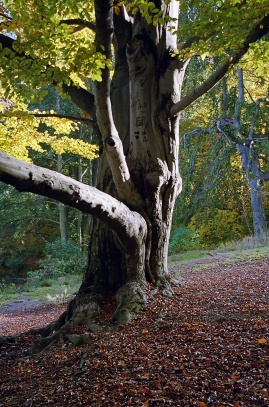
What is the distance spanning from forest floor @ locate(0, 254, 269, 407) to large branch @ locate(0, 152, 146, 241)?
0.97 m

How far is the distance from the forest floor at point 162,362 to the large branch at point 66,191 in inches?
38.0

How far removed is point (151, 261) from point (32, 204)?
45.4ft

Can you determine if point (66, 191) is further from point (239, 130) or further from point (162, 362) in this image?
point (239, 130)

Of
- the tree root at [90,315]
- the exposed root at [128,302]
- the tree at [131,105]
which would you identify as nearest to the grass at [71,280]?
the tree root at [90,315]

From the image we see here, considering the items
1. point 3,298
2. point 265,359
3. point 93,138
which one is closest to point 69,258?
point 3,298

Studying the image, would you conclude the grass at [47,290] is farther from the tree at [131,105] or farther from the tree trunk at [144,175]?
the tree at [131,105]

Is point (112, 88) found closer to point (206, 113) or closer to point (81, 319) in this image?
point (81, 319)

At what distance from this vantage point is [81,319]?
158 inches

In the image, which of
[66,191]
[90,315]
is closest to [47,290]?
[90,315]

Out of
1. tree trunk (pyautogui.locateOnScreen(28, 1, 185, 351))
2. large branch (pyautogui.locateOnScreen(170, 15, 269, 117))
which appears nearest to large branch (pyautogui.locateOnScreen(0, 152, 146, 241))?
tree trunk (pyautogui.locateOnScreen(28, 1, 185, 351))

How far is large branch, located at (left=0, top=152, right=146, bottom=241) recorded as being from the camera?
2.75 m

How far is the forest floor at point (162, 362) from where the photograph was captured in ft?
7.46

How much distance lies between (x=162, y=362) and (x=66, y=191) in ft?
4.96

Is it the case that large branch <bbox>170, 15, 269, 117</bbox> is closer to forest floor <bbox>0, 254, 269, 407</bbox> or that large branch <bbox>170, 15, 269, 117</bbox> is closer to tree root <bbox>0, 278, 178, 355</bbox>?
tree root <bbox>0, 278, 178, 355</bbox>
